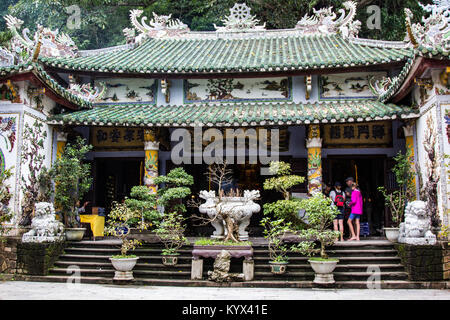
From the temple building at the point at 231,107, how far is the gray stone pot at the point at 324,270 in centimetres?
247

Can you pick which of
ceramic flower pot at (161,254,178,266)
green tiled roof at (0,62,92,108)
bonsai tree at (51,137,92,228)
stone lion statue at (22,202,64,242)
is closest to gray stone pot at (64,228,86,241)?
bonsai tree at (51,137,92,228)

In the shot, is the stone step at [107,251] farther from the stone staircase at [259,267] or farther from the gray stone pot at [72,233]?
the gray stone pot at [72,233]

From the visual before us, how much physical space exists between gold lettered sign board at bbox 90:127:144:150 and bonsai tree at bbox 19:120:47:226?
1.84m

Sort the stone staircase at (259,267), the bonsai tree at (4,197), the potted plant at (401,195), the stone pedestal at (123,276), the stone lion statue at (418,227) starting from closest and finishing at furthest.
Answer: the stone lion statue at (418,227), the stone staircase at (259,267), the stone pedestal at (123,276), the bonsai tree at (4,197), the potted plant at (401,195)

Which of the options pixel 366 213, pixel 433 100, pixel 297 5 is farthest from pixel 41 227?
pixel 297 5

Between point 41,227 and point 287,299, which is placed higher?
point 41,227

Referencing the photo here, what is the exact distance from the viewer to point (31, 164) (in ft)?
26.3

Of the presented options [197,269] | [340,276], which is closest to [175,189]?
[197,269]

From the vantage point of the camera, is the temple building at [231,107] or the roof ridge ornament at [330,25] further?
the roof ridge ornament at [330,25]

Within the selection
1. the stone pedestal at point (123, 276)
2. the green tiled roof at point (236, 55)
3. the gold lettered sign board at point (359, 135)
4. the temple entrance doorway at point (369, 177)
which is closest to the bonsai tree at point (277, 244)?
the stone pedestal at point (123, 276)

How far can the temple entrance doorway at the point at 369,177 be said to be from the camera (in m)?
9.87

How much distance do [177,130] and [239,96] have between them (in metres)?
1.79

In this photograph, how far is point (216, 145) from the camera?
10.1 meters

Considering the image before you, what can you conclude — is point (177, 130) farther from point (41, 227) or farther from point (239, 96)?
point (41, 227)
